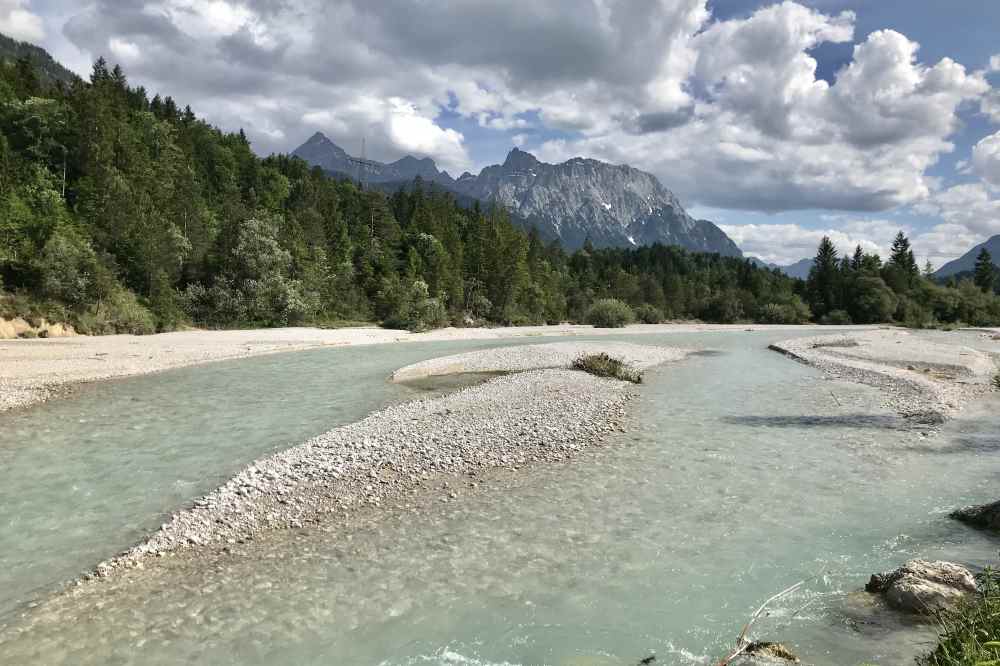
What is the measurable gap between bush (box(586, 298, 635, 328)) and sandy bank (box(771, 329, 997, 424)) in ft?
141

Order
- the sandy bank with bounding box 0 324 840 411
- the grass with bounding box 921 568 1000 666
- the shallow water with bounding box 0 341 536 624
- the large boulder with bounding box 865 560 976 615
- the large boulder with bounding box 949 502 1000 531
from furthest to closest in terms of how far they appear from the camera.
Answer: the sandy bank with bounding box 0 324 840 411 < the large boulder with bounding box 949 502 1000 531 < the shallow water with bounding box 0 341 536 624 < the large boulder with bounding box 865 560 976 615 < the grass with bounding box 921 568 1000 666

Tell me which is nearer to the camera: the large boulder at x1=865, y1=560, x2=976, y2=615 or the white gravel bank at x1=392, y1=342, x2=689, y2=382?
the large boulder at x1=865, y1=560, x2=976, y2=615

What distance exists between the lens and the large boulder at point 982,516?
10.8 meters

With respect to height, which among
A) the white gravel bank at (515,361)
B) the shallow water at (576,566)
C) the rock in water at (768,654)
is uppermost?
the white gravel bank at (515,361)

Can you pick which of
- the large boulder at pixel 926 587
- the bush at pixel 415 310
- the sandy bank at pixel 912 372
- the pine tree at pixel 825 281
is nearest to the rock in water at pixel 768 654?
the large boulder at pixel 926 587

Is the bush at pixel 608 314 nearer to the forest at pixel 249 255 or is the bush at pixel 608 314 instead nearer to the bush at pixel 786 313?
the forest at pixel 249 255

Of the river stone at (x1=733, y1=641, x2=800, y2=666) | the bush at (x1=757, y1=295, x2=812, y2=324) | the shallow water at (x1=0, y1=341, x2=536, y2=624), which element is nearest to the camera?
the river stone at (x1=733, y1=641, x2=800, y2=666)

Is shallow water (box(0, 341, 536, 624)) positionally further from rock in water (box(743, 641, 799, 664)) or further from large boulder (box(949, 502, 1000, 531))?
large boulder (box(949, 502, 1000, 531))

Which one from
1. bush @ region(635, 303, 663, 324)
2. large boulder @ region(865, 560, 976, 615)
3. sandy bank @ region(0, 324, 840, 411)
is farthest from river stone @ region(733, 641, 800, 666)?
bush @ region(635, 303, 663, 324)

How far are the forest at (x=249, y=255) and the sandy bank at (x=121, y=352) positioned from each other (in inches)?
277

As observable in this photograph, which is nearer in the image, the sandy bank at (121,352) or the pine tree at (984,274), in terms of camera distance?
the sandy bank at (121,352)

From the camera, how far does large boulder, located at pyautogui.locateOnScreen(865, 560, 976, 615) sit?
24.4ft

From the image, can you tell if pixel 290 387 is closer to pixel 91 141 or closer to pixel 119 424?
pixel 119 424

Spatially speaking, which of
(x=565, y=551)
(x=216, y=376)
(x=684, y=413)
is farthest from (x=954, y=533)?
(x=216, y=376)
